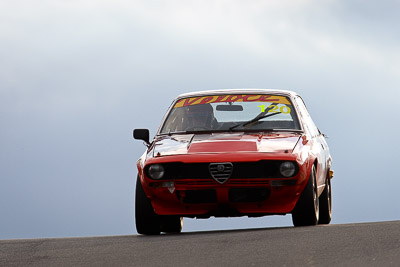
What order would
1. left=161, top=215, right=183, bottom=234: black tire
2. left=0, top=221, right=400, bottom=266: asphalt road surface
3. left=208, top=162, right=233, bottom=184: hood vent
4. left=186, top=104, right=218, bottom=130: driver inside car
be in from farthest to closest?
left=186, top=104, right=218, bottom=130: driver inside car < left=161, top=215, right=183, bottom=234: black tire < left=208, top=162, right=233, bottom=184: hood vent < left=0, top=221, right=400, bottom=266: asphalt road surface

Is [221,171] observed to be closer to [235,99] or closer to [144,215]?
[144,215]

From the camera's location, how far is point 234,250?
7.25m

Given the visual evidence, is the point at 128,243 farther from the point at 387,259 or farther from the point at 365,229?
the point at 387,259

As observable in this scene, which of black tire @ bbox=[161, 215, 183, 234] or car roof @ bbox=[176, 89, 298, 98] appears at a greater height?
car roof @ bbox=[176, 89, 298, 98]

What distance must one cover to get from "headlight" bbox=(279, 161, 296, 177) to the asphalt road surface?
2.23 ft

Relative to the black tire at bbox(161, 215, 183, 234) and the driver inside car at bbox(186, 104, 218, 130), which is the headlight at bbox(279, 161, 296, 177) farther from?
the driver inside car at bbox(186, 104, 218, 130)

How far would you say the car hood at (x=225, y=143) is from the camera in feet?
31.0

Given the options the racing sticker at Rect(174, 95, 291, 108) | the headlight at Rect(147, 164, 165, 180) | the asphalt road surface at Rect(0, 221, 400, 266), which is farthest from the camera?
the racing sticker at Rect(174, 95, 291, 108)

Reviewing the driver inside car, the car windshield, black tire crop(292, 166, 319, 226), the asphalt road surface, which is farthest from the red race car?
the asphalt road surface

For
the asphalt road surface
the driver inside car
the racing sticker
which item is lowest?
the asphalt road surface

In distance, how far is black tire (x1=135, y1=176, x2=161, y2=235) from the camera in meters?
9.65

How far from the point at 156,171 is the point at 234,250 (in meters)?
2.40

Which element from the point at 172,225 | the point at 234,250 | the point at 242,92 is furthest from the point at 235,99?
the point at 234,250

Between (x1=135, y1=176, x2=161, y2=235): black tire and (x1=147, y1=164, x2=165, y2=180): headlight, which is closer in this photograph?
(x1=147, y1=164, x2=165, y2=180): headlight
